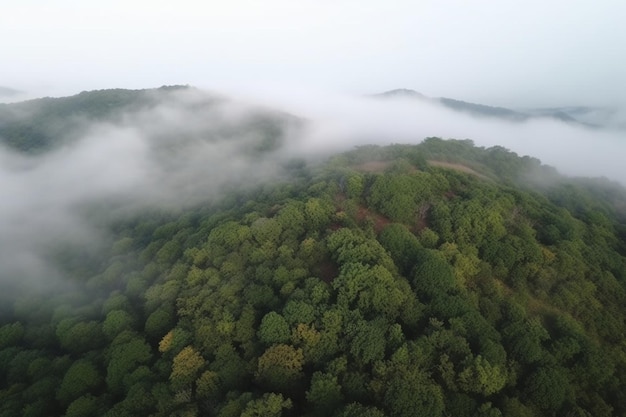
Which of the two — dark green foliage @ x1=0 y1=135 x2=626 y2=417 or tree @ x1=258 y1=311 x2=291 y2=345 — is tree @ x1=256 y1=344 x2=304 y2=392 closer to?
dark green foliage @ x1=0 y1=135 x2=626 y2=417

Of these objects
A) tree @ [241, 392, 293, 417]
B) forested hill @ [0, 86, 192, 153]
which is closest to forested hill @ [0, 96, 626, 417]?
tree @ [241, 392, 293, 417]

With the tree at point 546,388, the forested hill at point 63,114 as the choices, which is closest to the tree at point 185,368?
the tree at point 546,388

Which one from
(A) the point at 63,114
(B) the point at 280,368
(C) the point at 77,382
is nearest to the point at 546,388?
(B) the point at 280,368

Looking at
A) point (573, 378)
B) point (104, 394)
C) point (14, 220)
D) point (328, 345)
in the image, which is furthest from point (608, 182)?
point (14, 220)

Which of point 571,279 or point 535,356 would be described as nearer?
point 535,356

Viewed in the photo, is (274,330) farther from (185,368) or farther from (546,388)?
(546,388)

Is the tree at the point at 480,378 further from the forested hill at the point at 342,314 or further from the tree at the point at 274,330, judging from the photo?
the tree at the point at 274,330

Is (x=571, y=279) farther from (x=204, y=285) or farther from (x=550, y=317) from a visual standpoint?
(x=204, y=285)
